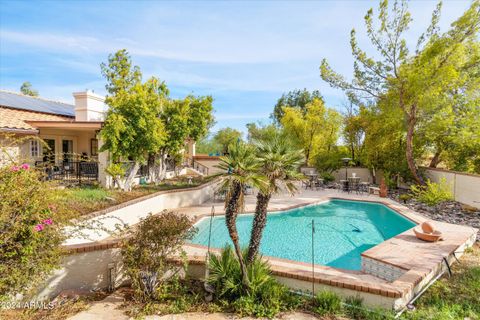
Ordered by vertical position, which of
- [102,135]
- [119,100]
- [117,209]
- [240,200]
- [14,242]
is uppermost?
[119,100]

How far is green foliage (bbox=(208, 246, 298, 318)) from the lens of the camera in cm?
491

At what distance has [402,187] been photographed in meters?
20.3

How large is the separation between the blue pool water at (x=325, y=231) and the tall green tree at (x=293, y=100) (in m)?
34.5

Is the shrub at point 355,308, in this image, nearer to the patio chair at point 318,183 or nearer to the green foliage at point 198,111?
the green foliage at point 198,111

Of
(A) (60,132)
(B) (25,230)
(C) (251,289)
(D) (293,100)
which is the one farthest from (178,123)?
(D) (293,100)

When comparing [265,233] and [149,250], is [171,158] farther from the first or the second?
[149,250]

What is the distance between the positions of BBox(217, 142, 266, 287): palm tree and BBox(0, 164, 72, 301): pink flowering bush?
3.13 meters

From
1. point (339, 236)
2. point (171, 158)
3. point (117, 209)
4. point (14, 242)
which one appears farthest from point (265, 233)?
point (171, 158)

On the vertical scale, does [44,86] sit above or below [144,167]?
above

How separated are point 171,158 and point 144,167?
3.71 metres

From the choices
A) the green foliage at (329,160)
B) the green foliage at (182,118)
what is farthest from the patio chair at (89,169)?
the green foliage at (329,160)

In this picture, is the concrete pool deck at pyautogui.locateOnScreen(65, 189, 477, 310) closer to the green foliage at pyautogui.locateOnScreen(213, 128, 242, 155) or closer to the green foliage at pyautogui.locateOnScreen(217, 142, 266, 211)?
the green foliage at pyautogui.locateOnScreen(217, 142, 266, 211)

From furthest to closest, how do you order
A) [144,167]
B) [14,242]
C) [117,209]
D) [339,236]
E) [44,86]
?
1. [44,86]
2. [144,167]
3. [339,236]
4. [117,209]
5. [14,242]

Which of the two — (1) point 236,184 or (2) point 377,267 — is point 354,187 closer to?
(2) point 377,267
